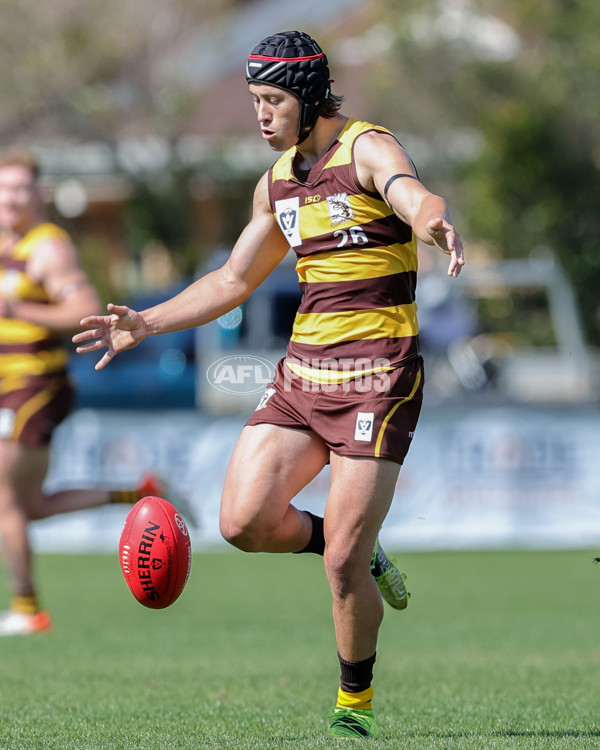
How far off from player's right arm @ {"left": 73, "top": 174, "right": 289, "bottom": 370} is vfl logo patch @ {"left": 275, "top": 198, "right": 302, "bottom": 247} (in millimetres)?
113

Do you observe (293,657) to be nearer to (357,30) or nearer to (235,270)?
(235,270)

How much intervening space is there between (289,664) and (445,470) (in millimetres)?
6207

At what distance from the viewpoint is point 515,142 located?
78.4 ft

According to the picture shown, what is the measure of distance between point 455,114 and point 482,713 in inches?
865

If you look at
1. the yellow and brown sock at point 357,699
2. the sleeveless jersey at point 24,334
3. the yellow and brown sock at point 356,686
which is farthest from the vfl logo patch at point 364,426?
the sleeveless jersey at point 24,334

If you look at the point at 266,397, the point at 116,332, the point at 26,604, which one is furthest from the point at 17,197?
the point at 266,397

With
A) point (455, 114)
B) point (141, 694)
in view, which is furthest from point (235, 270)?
point (455, 114)

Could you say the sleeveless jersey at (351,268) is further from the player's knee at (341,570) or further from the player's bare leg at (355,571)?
the player's knee at (341,570)

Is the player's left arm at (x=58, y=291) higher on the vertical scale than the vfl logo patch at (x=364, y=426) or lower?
higher

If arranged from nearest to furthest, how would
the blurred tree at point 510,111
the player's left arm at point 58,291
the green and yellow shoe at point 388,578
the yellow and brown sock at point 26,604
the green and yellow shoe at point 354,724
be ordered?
the green and yellow shoe at point 354,724 → the green and yellow shoe at point 388,578 → the player's left arm at point 58,291 → the yellow and brown sock at point 26,604 → the blurred tree at point 510,111

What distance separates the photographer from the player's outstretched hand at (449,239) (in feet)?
13.3

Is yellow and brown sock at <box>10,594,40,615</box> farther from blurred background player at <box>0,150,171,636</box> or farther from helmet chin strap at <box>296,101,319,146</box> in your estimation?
helmet chin strap at <box>296,101,319,146</box>

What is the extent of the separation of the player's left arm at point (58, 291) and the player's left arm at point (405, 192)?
329cm

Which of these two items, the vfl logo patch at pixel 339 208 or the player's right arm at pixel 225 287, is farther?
the player's right arm at pixel 225 287
